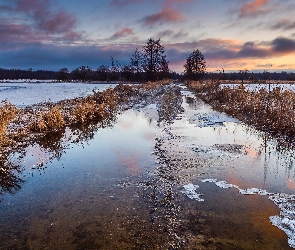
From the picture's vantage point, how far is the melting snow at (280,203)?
176 inches

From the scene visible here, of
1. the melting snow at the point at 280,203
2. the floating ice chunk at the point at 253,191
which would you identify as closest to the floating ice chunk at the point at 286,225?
the melting snow at the point at 280,203

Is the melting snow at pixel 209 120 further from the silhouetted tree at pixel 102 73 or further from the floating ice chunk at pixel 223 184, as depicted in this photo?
the silhouetted tree at pixel 102 73

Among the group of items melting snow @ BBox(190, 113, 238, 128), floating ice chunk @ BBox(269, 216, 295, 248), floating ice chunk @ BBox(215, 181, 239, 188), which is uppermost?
melting snow @ BBox(190, 113, 238, 128)

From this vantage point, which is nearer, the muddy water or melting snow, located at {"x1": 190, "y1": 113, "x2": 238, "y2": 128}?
the muddy water

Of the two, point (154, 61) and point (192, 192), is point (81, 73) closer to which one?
point (154, 61)

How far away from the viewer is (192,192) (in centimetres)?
581

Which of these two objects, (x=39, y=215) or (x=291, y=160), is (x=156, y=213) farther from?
(x=291, y=160)

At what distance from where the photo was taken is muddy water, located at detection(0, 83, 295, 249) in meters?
4.23

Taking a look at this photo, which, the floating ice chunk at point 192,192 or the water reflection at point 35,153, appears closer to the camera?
the floating ice chunk at point 192,192

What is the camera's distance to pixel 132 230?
440cm

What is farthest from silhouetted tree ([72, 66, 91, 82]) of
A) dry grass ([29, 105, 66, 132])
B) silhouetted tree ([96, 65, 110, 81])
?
dry grass ([29, 105, 66, 132])

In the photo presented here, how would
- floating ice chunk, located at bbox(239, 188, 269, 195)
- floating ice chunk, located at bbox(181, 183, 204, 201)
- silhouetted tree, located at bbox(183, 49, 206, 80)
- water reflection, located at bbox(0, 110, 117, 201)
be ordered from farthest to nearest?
silhouetted tree, located at bbox(183, 49, 206, 80) < water reflection, located at bbox(0, 110, 117, 201) < floating ice chunk, located at bbox(239, 188, 269, 195) < floating ice chunk, located at bbox(181, 183, 204, 201)

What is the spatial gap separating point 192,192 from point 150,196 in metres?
0.91

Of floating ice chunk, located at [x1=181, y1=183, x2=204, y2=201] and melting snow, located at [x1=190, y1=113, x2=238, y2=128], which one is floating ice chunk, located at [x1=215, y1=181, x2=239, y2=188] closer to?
floating ice chunk, located at [x1=181, y1=183, x2=204, y2=201]
